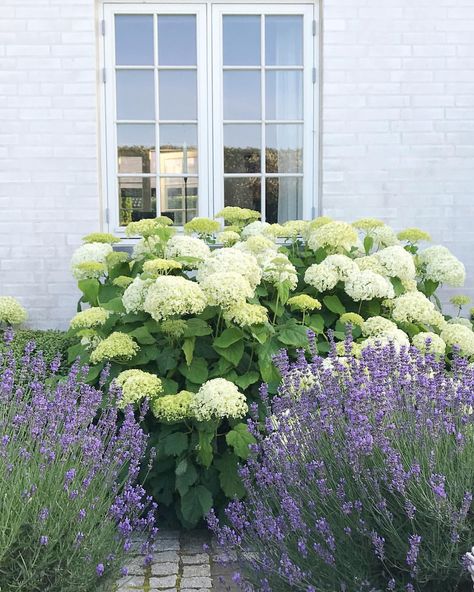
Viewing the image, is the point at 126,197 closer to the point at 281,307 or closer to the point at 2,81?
the point at 2,81

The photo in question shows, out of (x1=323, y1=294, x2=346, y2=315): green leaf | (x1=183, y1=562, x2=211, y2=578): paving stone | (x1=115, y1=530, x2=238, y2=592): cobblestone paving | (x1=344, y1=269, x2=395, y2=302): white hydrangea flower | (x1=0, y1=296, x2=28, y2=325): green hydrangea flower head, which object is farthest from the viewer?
(x1=0, y1=296, x2=28, y2=325): green hydrangea flower head

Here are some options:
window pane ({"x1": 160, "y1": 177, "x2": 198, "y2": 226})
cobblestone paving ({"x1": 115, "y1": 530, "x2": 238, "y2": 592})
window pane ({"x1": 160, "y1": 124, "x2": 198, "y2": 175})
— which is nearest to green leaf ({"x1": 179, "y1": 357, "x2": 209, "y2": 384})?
cobblestone paving ({"x1": 115, "y1": 530, "x2": 238, "y2": 592})

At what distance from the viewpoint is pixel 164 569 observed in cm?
304

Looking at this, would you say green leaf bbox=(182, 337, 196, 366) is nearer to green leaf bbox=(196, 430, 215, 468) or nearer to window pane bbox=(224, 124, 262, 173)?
green leaf bbox=(196, 430, 215, 468)

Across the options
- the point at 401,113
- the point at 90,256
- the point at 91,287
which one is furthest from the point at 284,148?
the point at 91,287

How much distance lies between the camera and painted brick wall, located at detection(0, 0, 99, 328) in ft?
16.8

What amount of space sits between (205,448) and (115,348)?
0.62m

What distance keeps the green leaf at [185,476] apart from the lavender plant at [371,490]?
710 millimetres

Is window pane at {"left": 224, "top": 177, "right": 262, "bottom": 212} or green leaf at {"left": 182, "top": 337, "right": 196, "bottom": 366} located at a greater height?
window pane at {"left": 224, "top": 177, "right": 262, "bottom": 212}

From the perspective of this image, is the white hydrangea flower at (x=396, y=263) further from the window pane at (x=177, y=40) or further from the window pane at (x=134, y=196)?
the window pane at (x=177, y=40)

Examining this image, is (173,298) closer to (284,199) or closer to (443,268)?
(443,268)

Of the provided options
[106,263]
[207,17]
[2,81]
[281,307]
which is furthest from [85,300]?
[207,17]

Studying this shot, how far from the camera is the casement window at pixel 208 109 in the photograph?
17.2 ft

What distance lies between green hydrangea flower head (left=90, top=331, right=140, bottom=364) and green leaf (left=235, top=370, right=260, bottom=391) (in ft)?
1.65
